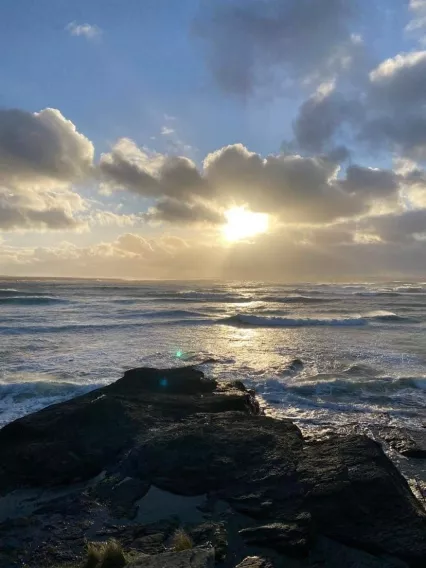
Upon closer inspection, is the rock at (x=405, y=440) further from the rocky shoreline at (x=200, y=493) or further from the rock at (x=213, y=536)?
the rock at (x=213, y=536)

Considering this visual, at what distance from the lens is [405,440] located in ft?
29.9

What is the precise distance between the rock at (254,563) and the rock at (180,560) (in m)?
0.64

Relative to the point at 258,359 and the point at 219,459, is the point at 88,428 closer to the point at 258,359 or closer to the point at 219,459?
the point at 219,459

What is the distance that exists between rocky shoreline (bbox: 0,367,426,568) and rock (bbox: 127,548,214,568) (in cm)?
2

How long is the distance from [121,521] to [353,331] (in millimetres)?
25928

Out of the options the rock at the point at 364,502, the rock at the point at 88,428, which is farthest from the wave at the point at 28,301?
the rock at the point at 364,502

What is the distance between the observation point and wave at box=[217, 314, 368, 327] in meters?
34.6

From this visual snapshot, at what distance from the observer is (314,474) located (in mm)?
6660

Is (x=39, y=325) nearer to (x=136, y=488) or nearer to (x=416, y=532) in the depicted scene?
(x=136, y=488)

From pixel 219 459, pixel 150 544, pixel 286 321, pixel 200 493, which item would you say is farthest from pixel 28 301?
pixel 150 544

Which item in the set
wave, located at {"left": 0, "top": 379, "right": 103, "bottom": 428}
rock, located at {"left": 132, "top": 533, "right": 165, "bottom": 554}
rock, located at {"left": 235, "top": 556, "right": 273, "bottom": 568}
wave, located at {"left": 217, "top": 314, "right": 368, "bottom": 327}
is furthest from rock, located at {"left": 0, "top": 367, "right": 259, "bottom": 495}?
wave, located at {"left": 217, "top": 314, "right": 368, "bottom": 327}

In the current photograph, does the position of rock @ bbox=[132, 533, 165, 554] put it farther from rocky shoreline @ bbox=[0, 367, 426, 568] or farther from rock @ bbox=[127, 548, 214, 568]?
rock @ bbox=[127, 548, 214, 568]

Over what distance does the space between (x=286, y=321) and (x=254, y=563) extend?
31.5 m

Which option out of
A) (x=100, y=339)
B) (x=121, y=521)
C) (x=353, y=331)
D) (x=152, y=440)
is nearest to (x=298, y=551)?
(x=121, y=521)
